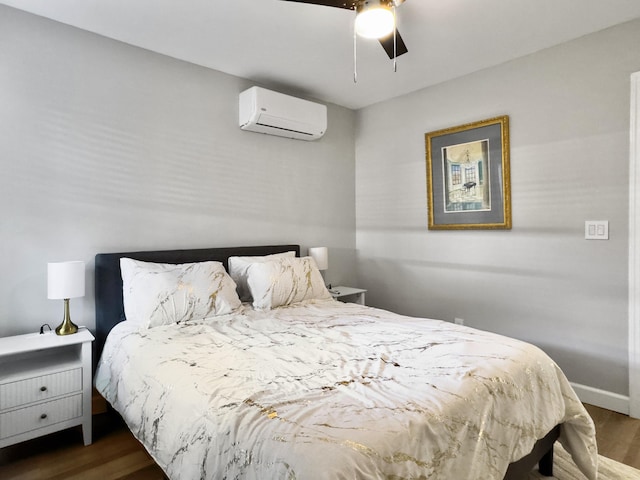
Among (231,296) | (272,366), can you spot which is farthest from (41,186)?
(272,366)

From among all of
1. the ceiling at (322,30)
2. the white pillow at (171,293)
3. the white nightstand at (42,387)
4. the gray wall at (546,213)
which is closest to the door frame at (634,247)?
the gray wall at (546,213)

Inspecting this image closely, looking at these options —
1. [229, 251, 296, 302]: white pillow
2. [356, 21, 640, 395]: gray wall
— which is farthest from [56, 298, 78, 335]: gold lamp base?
[356, 21, 640, 395]: gray wall

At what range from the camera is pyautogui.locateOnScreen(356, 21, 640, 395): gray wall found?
2508mm

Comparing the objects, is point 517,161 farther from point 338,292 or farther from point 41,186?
point 41,186

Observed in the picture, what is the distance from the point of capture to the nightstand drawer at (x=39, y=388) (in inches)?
75.2

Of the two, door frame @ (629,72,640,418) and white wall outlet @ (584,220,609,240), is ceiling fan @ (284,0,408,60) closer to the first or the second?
door frame @ (629,72,640,418)

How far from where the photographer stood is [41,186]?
2.33 m

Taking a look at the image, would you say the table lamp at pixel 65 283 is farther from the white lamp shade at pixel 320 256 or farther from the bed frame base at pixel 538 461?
the bed frame base at pixel 538 461

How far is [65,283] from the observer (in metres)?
2.14

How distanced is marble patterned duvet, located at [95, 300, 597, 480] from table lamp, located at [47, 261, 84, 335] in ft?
1.00

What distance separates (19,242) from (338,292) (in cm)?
239

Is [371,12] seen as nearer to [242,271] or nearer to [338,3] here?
[338,3]

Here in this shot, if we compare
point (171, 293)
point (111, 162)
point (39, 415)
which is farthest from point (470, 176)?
point (39, 415)

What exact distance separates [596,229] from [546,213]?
1.08 feet
